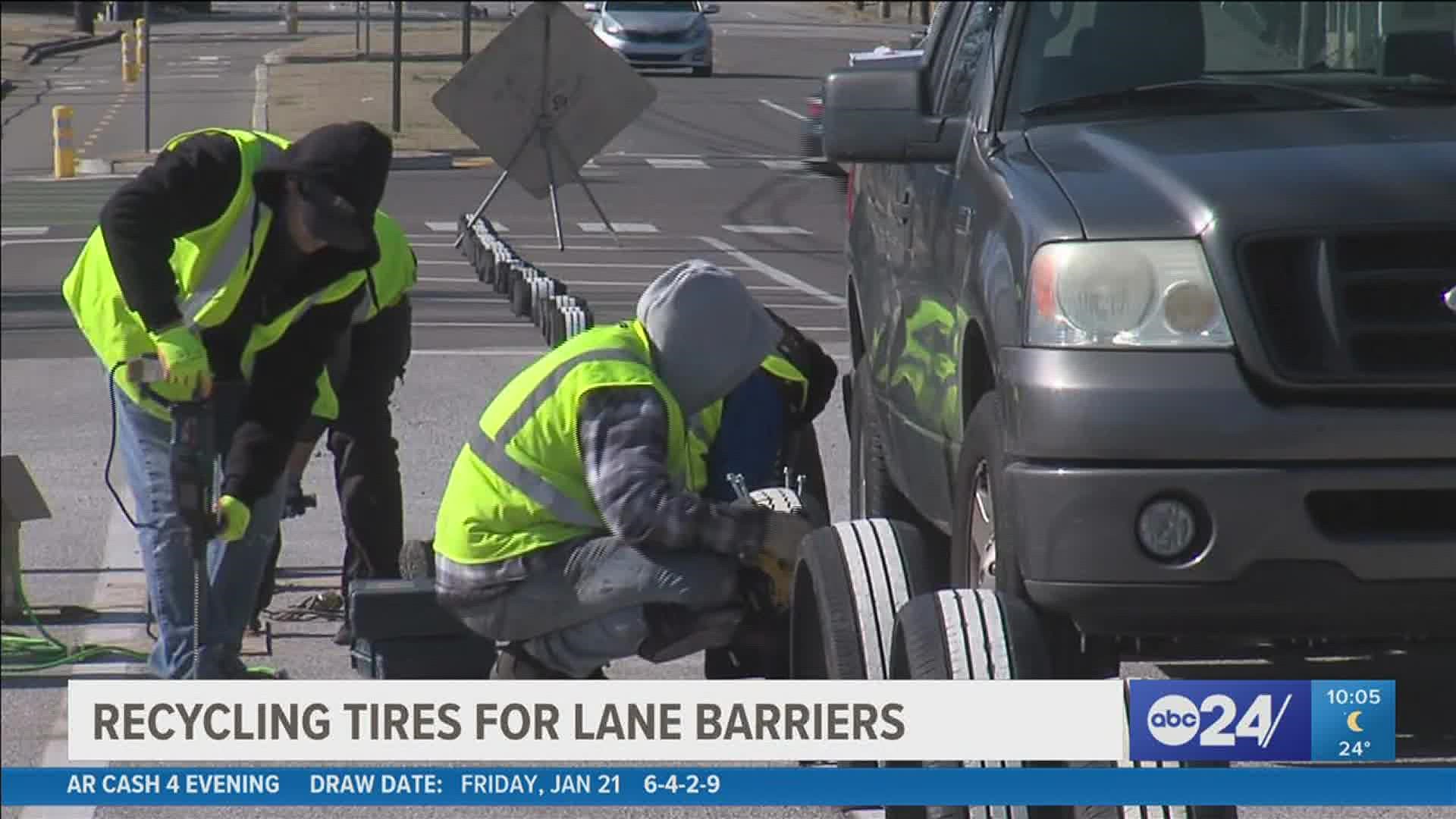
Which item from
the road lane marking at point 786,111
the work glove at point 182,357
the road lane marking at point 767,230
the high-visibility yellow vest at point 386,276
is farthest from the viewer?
the road lane marking at point 767,230

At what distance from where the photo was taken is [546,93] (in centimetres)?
832

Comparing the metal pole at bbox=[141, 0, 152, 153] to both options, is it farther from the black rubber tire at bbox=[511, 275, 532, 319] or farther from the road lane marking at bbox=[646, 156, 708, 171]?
the black rubber tire at bbox=[511, 275, 532, 319]

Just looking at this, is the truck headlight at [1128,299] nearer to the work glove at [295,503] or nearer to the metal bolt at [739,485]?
the metal bolt at [739,485]

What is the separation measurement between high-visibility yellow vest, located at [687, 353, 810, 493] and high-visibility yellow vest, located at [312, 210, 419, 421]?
155 centimetres

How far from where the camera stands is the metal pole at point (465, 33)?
838 cm

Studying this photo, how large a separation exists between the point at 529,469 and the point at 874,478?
69.1 inches

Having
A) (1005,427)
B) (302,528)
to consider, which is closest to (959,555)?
(1005,427)

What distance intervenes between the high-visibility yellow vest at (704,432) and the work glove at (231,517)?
4.02 ft

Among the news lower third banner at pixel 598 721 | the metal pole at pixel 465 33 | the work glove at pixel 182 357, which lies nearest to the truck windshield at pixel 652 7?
the metal pole at pixel 465 33

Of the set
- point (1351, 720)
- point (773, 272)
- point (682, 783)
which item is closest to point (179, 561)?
point (773, 272)

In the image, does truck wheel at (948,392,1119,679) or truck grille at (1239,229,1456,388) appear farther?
truck wheel at (948,392,1119,679)

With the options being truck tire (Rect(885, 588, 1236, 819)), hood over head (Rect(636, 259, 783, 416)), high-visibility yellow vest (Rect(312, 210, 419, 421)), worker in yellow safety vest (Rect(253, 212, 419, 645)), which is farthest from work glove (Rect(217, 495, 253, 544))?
truck tire (Rect(885, 588, 1236, 819))

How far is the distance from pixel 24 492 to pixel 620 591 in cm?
301

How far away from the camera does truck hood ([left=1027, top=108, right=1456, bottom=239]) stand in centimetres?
511
